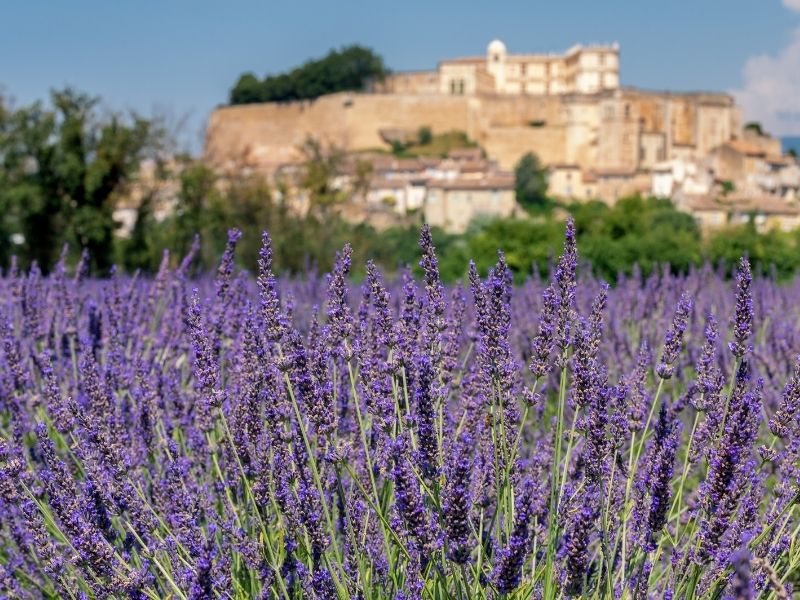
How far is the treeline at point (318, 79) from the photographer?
7906 cm

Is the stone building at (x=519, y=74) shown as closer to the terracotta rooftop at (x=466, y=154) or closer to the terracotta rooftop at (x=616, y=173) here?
the terracotta rooftop at (x=466, y=154)

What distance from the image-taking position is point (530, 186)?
62.7 metres

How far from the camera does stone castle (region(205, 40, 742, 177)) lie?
72.9 meters

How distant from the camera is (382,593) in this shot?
2295 mm

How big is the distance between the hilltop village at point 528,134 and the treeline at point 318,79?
5.42ft

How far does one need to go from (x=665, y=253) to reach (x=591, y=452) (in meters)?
17.0

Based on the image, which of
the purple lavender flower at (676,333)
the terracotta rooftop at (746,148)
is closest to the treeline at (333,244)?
the purple lavender flower at (676,333)

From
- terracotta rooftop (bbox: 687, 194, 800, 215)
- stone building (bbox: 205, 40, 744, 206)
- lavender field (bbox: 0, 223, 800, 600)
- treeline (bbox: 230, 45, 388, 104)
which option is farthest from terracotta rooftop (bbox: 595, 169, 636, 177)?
lavender field (bbox: 0, 223, 800, 600)

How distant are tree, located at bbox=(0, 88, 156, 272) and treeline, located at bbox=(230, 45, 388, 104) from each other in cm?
5990

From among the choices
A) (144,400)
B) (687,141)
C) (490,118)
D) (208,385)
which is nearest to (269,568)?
(208,385)

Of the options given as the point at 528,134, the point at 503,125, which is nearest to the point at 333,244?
the point at 528,134

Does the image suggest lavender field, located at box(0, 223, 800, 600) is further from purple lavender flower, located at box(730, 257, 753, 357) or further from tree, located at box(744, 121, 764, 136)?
tree, located at box(744, 121, 764, 136)

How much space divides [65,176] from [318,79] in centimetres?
6197

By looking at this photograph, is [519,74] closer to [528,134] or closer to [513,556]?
[528,134]
